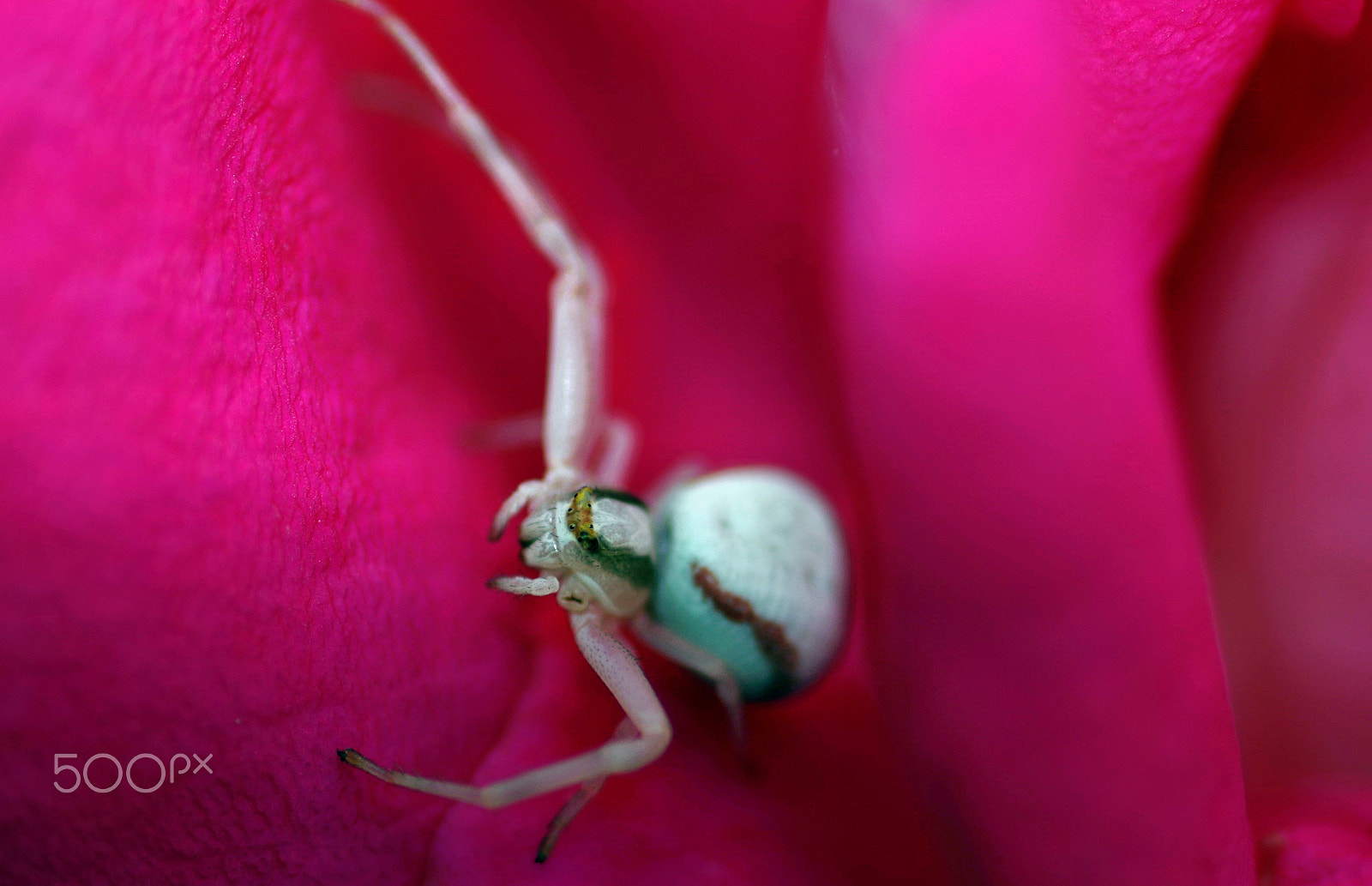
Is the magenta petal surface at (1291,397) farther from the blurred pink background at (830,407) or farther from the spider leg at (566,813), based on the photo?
the spider leg at (566,813)

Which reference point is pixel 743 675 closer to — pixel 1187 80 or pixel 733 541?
pixel 733 541

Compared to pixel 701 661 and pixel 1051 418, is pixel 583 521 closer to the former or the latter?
pixel 701 661

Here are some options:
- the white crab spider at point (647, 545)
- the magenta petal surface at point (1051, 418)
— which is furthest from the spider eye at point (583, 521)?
the magenta petal surface at point (1051, 418)

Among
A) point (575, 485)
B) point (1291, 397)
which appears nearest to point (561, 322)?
point (575, 485)

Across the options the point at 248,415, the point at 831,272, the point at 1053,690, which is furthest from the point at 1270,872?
the point at 248,415

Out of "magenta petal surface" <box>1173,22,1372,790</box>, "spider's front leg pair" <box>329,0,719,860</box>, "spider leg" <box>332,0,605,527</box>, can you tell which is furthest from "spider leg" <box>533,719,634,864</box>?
"magenta petal surface" <box>1173,22,1372,790</box>

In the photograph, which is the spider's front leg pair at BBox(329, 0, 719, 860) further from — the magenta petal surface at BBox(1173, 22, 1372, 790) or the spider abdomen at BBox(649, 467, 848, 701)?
the magenta petal surface at BBox(1173, 22, 1372, 790)
